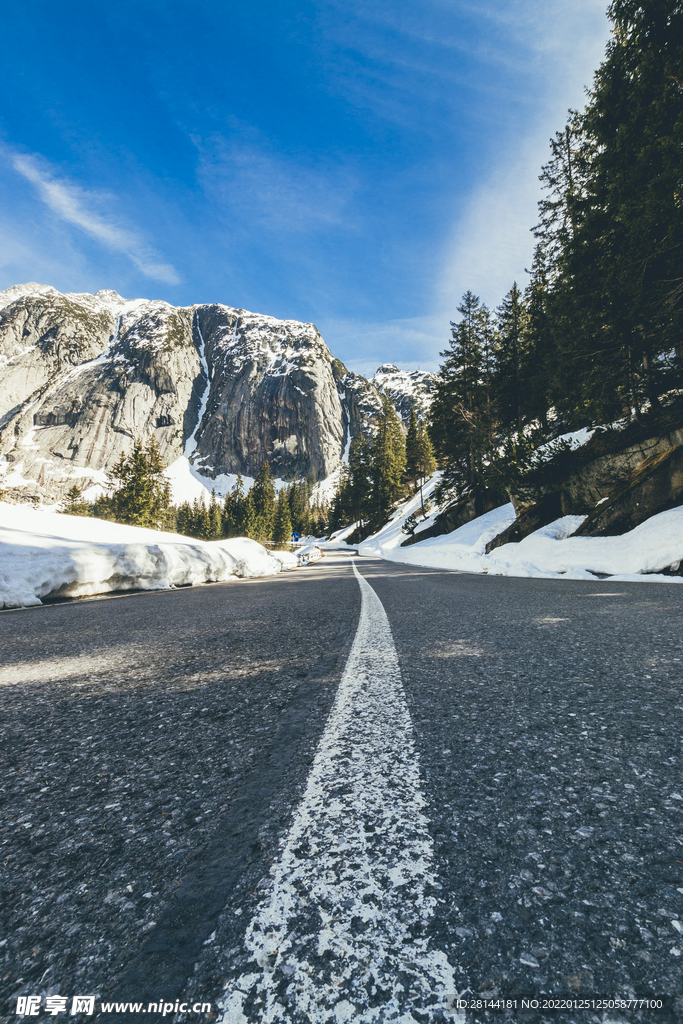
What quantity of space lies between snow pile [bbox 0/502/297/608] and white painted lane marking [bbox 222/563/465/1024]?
7.00 m

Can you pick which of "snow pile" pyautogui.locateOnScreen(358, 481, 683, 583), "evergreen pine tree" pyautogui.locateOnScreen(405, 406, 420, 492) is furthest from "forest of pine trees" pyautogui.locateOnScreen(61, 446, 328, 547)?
"snow pile" pyautogui.locateOnScreen(358, 481, 683, 583)

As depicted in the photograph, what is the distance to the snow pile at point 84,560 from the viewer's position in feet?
22.1

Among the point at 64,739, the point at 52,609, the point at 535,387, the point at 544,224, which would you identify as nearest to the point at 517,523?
the point at 535,387

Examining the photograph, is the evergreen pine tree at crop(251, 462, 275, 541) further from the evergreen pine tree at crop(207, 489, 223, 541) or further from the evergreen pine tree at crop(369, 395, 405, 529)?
the evergreen pine tree at crop(369, 395, 405, 529)

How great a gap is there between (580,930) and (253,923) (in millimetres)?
582

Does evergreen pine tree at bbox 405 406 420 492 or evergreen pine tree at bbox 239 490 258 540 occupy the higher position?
evergreen pine tree at bbox 405 406 420 492

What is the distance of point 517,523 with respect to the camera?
1484cm

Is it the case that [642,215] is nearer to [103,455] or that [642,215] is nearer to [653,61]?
[653,61]

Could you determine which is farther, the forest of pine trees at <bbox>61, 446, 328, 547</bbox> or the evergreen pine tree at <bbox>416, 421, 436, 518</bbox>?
the evergreen pine tree at <bbox>416, 421, 436, 518</bbox>

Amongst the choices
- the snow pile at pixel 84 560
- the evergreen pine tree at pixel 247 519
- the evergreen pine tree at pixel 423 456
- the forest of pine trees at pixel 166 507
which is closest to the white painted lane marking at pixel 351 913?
the snow pile at pixel 84 560

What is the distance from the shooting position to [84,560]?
749cm

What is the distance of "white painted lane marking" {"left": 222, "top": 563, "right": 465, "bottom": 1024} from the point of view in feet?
2.07

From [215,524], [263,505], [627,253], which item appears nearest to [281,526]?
[263,505]

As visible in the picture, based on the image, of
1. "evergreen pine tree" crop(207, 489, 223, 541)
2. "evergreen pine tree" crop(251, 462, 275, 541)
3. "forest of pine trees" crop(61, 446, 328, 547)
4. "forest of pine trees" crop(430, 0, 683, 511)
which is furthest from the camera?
"evergreen pine tree" crop(207, 489, 223, 541)
